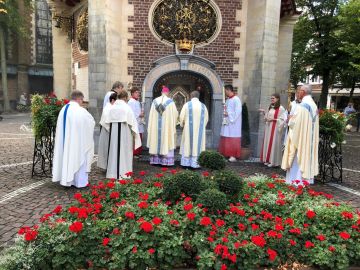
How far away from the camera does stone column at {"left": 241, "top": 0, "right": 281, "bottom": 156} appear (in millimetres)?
9406

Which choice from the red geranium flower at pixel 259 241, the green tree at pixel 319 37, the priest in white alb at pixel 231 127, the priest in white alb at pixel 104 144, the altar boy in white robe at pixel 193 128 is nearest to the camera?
the red geranium flower at pixel 259 241

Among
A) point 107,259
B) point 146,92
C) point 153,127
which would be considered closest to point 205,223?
point 107,259

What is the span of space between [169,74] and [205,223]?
734 cm

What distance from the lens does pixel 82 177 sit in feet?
20.5

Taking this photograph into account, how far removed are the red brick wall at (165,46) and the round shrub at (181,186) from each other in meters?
6.01

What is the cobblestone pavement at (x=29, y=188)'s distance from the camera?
4675 millimetres

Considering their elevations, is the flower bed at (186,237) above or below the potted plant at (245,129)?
below

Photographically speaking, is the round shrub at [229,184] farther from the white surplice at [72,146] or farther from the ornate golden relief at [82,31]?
the ornate golden relief at [82,31]

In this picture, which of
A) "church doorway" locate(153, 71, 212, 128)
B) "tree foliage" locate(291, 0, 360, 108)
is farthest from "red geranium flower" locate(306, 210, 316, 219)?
"tree foliage" locate(291, 0, 360, 108)

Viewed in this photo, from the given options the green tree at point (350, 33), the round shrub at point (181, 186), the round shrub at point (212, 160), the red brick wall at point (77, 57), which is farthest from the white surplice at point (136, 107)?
the green tree at point (350, 33)

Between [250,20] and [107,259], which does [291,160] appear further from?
[250,20]

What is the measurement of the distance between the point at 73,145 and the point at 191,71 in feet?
16.1

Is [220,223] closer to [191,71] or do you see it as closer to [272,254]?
[272,254]

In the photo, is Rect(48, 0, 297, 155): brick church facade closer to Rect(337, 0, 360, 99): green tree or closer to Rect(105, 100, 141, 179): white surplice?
Rect(105, 100, 141, 179): white surplice
